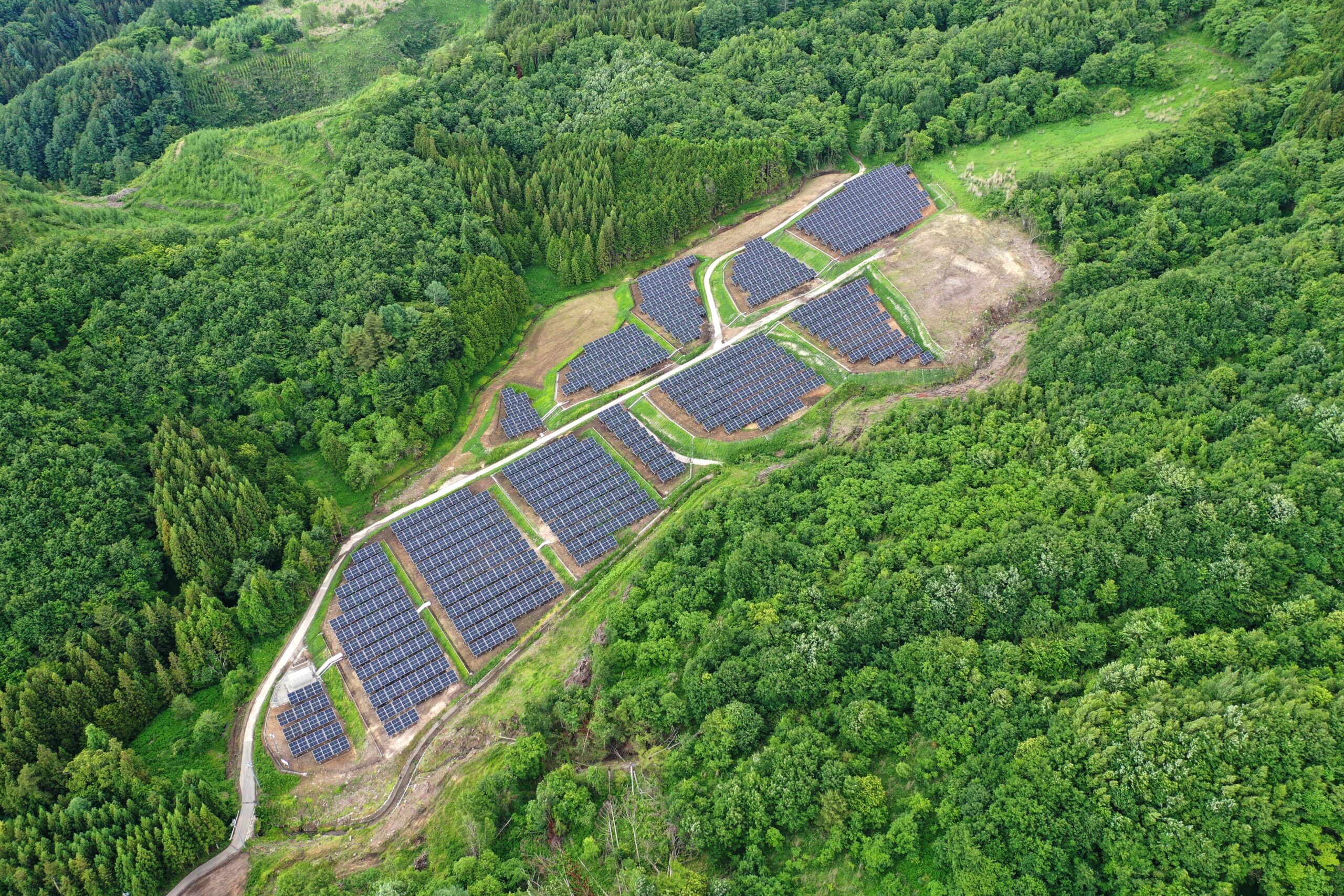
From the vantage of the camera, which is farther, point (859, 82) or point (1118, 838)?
point (859, 82)

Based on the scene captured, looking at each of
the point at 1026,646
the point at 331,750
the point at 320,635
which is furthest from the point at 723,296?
the point at 331,750

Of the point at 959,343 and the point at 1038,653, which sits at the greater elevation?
the point at 959,343

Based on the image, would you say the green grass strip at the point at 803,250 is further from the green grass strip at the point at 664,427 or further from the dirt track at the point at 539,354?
the green grass strip at the point at 664,427

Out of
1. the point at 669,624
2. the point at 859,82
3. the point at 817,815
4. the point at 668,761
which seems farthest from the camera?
the point at 859,82

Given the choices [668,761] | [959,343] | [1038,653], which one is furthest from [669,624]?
[959,343]

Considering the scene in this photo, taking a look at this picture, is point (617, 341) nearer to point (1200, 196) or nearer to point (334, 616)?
point (334, 616)

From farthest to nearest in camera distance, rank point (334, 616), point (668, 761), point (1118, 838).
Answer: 1. point (334, 616)
2. point (668, 761)
3. point (1118, 838)

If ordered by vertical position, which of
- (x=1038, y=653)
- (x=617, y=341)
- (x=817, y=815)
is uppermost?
(x=617, y=341)
